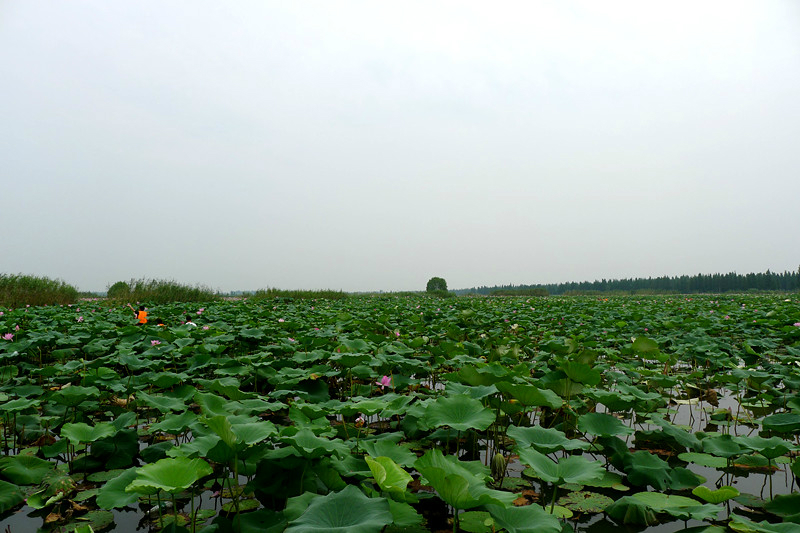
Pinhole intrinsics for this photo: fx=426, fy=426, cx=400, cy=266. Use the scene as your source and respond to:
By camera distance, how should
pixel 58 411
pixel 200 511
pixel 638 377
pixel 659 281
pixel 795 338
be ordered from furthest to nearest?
pixel 659 281 → pixel 795 338 → pixel 638 377 → pixel 58 411 → pixel 200 511

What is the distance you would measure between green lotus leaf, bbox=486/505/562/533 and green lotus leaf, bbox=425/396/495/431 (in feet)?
1.86

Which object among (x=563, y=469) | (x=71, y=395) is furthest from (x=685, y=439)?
(x=71, y=395)

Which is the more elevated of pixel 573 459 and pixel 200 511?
pixel 573 459

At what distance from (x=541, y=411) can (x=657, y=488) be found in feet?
4.07

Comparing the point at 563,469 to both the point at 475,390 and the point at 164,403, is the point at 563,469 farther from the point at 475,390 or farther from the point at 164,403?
the point at 164,403

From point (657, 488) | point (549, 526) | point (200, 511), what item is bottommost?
point (200, 511)

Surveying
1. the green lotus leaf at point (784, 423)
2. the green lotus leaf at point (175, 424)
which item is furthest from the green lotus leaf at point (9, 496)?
the green lotus leaf at point (784, 423)

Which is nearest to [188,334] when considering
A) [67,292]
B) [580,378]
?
[580,378]

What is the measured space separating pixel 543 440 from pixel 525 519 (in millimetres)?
647

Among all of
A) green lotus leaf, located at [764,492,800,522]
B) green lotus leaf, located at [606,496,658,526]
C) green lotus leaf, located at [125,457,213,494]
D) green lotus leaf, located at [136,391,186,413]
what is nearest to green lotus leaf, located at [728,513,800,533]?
green lotus leaf, located at [606,496,658,526]

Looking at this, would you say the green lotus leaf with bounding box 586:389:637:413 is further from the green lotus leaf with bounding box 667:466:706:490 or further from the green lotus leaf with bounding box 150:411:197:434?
the green lotus leaf with bounding box 150:411:197:434

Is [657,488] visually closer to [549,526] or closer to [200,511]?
[549,526]

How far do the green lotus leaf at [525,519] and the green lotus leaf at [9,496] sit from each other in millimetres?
1910

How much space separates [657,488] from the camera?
1.95 metres
